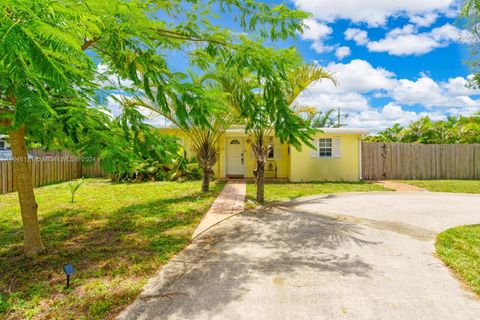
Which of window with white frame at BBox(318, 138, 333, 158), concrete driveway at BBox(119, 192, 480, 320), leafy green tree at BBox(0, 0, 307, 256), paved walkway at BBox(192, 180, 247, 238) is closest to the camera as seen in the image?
→ leafy green tree at BBox(0, 0, 307, 256)

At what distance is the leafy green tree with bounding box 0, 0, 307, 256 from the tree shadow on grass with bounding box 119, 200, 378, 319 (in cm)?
210

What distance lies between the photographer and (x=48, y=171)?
1293cm

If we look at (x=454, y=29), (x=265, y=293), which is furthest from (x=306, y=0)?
(x=265, y=293)

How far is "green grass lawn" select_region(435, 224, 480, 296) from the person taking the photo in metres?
3.62

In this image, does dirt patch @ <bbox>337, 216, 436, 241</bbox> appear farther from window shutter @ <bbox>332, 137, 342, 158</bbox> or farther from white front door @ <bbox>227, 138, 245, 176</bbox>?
white front door @ <bbox>227, 138, 245, 176</bbox>

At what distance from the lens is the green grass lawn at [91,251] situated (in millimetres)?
3006

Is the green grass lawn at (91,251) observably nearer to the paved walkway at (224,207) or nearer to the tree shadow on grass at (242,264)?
the paved walkway at (224,207)

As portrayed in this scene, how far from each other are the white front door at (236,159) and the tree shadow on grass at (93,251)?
7765mm

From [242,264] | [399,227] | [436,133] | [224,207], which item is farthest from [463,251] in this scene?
[436,133]

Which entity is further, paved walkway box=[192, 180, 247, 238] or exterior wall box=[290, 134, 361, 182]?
exterior wall box=[290, 134, 361, 182]

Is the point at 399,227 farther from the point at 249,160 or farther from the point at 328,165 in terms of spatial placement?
the point at 249,160

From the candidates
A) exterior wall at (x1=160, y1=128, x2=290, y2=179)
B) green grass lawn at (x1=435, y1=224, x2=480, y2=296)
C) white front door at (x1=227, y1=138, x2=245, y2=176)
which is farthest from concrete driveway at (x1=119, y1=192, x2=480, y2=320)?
white front door at (x1=227, y1=138, x2=245, y2=176)

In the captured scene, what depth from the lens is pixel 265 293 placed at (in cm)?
321

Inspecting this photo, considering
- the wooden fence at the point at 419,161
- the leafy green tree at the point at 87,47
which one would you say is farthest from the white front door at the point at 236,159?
the leafy green tree at the point at 87,47
